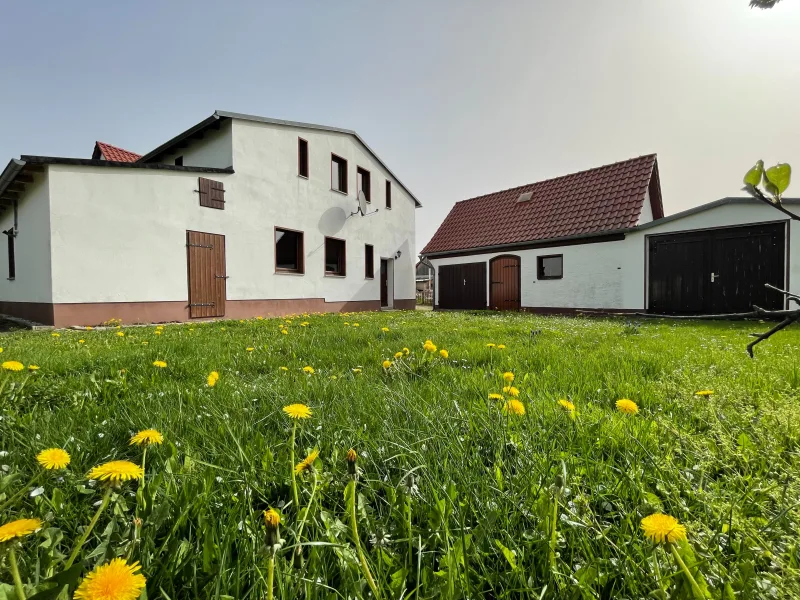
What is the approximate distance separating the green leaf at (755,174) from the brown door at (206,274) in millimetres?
10619

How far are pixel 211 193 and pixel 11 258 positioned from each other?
6.33 m

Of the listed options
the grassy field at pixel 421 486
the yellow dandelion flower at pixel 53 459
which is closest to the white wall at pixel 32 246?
the grassy field at pixel 421 486

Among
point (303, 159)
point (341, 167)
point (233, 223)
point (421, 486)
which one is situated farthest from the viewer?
point (341, 167)

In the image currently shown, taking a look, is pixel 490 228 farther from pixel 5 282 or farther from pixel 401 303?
pixel 5 282

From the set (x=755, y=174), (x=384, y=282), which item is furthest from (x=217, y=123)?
(x=755, y=174)

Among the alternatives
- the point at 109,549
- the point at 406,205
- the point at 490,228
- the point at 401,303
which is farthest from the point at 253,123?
the point at 109,549

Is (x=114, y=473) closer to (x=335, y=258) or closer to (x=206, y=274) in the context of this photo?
(x=206, y=274)

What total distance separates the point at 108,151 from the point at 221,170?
874cm

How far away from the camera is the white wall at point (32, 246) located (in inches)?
318

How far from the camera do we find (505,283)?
15.2m

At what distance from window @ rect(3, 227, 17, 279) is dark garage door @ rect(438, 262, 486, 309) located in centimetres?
1446

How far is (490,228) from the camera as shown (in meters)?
16.3

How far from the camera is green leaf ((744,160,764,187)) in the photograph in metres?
0.72

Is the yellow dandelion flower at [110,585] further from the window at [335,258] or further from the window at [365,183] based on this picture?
the window at [365,183]
